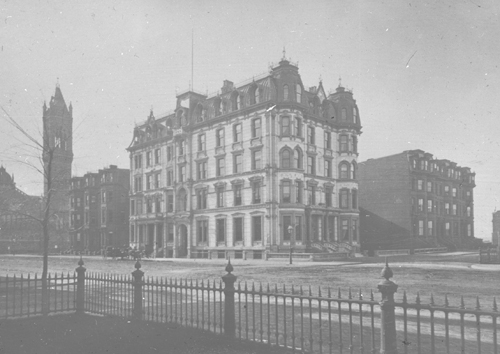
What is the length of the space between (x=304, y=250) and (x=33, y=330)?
3320 centimetres

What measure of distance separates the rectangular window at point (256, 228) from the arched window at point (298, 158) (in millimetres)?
5831

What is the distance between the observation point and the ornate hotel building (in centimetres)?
4069

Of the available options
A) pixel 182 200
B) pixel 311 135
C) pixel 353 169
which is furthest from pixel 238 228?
pixel 353 169

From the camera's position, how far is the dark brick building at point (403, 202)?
57344mm

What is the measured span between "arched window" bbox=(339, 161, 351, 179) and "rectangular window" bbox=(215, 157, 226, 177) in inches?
483

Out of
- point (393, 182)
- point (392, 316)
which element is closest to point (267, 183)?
point (393, 182)

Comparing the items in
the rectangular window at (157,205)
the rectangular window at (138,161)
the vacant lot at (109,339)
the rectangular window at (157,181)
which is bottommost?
the vacant lot at (109,339)

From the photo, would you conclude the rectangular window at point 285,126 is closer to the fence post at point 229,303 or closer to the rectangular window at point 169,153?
the rectangular window at point 169,153

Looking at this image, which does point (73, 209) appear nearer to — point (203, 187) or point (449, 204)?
point (203, 187)

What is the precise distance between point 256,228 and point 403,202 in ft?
83.7

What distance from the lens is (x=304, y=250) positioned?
40.8 m

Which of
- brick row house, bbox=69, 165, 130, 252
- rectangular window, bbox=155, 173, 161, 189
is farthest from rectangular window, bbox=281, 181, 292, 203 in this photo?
brick row house, bbox=69, 165, 130, 252

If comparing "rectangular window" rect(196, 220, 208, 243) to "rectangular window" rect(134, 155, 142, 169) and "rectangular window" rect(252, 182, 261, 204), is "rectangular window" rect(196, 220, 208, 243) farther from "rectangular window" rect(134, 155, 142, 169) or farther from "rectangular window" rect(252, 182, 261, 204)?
"rectangular window" rect(134, 155, 142, 169)

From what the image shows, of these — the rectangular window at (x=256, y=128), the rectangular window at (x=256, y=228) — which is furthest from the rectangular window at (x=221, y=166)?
the rectangular window at (x=256, y=228)
